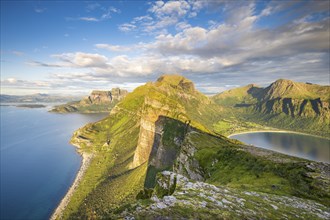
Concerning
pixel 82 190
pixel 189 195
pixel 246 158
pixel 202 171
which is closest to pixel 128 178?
pixel 82 190

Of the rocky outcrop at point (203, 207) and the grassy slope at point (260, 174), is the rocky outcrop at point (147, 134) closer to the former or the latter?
the grassy slope at point (260, 174)

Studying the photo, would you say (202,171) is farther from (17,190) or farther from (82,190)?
(17,190)

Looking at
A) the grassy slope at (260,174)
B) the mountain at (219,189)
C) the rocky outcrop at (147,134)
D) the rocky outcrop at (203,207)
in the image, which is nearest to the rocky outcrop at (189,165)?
the mountain at (219,189)

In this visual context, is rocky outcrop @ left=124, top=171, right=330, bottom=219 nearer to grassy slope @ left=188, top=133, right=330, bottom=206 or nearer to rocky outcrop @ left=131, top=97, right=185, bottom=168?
grassy slope @ left=188, top=133, right=330, bottom=206

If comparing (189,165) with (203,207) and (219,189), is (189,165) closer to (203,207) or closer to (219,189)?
(219,189)

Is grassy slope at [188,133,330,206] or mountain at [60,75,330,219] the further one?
grassy slope at [188,133,330,206]

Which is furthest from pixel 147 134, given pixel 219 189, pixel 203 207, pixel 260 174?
pixel 203 207

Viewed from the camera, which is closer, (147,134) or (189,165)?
(189,165)

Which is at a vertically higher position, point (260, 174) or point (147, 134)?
point (260, 174)

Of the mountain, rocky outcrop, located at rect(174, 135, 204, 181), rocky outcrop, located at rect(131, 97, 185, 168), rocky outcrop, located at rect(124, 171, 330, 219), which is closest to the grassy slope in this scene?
the mountain

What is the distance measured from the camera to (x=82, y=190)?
529 ft

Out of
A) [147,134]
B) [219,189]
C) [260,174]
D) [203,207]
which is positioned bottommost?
[147,134]

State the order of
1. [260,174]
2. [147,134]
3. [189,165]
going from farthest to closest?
[147,134]
[189,165]
[260,174]

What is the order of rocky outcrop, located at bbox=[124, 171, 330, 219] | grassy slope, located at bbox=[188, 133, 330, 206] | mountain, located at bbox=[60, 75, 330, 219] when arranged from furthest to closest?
grassy slope, located at bbox=[188, 133, 330, 206] → mountain, located at bbox=[60, 75, 330, 219] → rocky outcrop, located at bbox=[124, 171, 330, 219]
